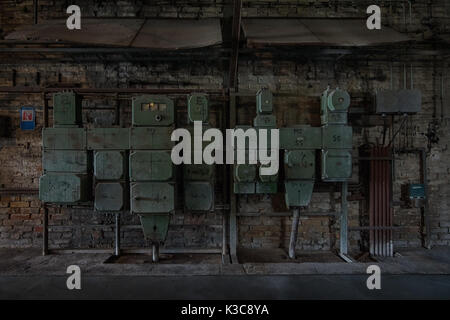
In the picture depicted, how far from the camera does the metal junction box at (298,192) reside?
12.0ft

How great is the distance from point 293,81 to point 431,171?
2.56 metres

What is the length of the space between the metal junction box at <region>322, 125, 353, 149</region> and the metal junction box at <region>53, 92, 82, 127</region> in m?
3.28

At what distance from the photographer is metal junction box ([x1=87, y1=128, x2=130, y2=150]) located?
137 inches

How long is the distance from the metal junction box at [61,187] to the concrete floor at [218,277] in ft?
2.82

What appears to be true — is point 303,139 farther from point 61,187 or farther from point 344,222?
point 61,187

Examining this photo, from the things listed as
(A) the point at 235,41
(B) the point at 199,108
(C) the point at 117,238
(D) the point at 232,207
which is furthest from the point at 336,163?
(C) the point at 117,238

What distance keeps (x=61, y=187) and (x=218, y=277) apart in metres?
2.27

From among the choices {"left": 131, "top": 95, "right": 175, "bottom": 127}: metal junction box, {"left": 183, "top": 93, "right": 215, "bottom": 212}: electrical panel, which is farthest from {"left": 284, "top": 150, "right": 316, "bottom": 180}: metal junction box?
{"left": 131, "top": 95, "right": 175, "bottom": 127}: metal junction box

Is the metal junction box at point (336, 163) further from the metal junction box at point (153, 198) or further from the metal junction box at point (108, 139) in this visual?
the metal junction box at point (108, 139)

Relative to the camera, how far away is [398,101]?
3910mm

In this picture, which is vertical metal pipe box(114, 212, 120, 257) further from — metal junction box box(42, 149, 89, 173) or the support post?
the support post
